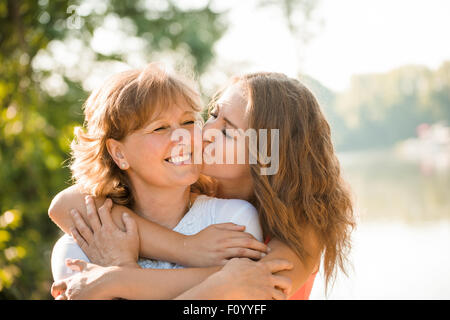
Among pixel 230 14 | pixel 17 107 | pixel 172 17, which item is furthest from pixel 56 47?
pixel 230 14

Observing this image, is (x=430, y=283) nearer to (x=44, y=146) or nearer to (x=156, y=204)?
(x=156, y=204)

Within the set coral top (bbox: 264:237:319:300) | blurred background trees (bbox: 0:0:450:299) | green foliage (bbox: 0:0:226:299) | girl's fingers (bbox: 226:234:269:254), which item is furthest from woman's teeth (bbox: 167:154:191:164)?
blurred background trees (bbox: 0:0:450:299)

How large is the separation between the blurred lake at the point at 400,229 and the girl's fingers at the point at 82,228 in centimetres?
192

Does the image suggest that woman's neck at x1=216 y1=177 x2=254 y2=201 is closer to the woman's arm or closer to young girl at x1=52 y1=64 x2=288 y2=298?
young girl at x1=52 y1=64 x2=288 y2=298

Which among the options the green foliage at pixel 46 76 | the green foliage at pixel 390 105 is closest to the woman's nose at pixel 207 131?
the green foliage at pixel 46 76

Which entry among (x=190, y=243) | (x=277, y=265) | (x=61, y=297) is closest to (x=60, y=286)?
(x=61, y=297)

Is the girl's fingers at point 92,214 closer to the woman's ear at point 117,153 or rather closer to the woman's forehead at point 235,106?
the woman's ear at point 117,153

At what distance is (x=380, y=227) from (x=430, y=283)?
2.30 ft

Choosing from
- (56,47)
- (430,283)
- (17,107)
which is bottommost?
(430,283)

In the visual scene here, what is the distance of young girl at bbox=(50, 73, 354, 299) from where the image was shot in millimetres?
1559

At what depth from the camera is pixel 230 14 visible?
4.42 metres

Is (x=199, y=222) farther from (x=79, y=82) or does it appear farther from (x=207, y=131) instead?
(x=79, y=82)

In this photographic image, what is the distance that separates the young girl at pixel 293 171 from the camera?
156 cm

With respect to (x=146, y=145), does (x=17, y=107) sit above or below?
above
